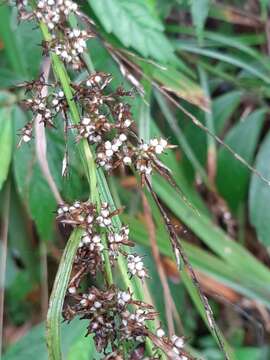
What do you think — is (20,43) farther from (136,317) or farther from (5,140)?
(136,317)

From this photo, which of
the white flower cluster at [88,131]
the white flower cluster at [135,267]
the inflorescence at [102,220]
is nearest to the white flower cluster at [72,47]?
the inflorescence at [102,220]

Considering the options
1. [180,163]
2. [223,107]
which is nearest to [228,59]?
[223,107]

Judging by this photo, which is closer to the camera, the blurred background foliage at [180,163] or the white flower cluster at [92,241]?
the white flower cluster at [92,241]

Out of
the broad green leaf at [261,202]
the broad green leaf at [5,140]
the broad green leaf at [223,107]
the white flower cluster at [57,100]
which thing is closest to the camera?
the white flower cluster at [57,100]

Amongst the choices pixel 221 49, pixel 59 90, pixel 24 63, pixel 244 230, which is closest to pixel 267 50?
pixel 221 49

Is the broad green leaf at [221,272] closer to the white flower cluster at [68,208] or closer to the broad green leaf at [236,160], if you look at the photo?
the broad green leaf at [236,160]

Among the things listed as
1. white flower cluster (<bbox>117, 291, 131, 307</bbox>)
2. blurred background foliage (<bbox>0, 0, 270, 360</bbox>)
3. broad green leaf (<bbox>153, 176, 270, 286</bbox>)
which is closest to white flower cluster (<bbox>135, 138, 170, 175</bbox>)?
white flower cluster (<bbox>117, 291, 131, 307</bbox>)

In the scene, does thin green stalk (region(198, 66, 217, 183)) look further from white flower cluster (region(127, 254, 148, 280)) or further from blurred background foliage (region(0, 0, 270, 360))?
white flower cluster (region(127, 254, 148, 280))
